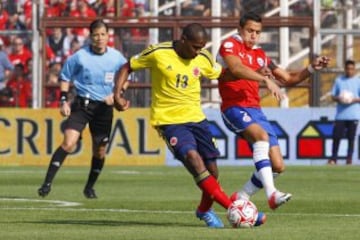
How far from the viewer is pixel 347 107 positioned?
95.3ft

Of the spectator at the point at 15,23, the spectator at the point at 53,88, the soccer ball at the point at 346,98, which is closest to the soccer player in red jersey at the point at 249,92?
the soccer ball at the point at 346,98

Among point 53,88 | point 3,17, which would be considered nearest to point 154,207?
point 53,88

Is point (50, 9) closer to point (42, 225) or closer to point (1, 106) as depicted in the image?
point (1, 106)

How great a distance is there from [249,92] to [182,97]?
4.58 ft

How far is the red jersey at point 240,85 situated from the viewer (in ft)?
47.7

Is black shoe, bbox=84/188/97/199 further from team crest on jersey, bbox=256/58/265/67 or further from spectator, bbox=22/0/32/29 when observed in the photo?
spectator, bbox=22/0/32/29

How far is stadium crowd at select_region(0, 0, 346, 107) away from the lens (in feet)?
95.5

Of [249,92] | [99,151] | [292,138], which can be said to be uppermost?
[249,92]

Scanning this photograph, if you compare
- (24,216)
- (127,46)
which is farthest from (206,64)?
(127,46)

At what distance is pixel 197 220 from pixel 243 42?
2.07 metres

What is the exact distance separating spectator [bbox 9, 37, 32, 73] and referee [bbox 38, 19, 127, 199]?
11.1m

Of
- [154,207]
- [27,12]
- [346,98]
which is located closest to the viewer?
[154,207]

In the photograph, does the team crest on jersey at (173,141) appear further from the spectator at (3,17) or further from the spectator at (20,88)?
the spectator at (3,17)

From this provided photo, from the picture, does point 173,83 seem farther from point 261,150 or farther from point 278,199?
point 278,199
